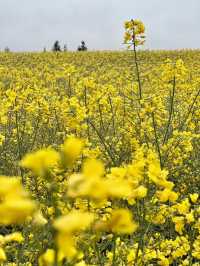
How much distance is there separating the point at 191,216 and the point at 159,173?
35.4 inches

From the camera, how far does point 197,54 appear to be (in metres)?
29.7

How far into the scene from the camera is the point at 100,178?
915 mm

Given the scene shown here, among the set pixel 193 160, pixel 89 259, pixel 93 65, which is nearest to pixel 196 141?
pixel 193 160

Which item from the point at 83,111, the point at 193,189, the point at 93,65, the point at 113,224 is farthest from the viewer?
the point at 93,65

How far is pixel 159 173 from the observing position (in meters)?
1.60

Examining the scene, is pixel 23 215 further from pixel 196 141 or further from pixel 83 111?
pixel 196 141

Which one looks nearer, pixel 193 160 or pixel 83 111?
pixel 83 111

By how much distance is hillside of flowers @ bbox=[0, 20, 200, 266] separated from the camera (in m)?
0.92

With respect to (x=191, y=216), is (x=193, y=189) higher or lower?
lower

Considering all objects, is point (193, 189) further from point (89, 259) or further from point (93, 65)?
point (93, 65)

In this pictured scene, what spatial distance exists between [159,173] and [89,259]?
137 centimetres

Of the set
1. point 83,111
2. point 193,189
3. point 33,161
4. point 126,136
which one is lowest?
point 193,189

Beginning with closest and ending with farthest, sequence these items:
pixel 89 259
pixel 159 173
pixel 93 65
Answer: pixel 159 173 → pixel 89 259 → pixel 93 65

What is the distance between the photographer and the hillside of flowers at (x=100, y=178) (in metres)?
0.92
